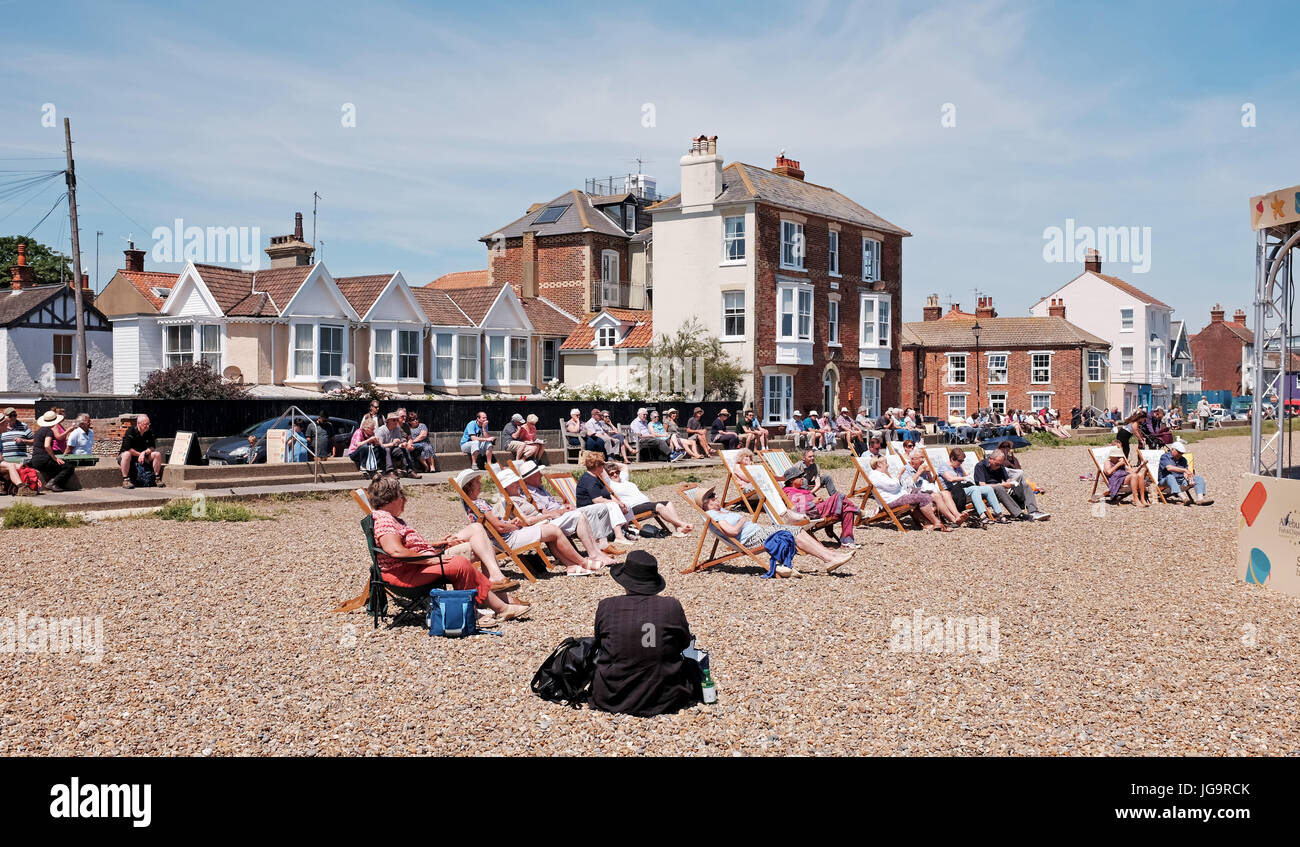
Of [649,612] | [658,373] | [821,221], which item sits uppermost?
[821,221]

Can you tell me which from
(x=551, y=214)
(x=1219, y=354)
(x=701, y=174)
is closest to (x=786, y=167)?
(x=701, y=174)

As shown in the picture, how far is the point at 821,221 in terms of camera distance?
129ft

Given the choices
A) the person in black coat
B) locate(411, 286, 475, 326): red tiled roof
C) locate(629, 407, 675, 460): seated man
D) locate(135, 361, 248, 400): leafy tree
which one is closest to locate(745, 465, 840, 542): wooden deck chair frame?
the person in black coat

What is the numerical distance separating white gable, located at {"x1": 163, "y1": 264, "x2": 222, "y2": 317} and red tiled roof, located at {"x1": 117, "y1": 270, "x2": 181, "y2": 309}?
1635 mm

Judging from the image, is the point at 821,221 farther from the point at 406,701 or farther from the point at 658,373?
the point at 406,701

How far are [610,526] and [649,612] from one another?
539 cm

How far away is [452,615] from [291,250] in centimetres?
3703

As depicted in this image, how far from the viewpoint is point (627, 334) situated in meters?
41.7

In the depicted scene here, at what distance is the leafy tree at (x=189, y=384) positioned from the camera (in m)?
26.5

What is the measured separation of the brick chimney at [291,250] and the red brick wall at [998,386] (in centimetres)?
3240

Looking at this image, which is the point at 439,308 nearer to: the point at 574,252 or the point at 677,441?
the point at 574,252

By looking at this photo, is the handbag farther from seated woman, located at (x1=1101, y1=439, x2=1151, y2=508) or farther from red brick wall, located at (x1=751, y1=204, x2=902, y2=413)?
red brick wall, located at (x1=751, y1=204, x2=902, y2=413)

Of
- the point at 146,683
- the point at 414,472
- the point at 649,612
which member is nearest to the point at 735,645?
the point at 649,612

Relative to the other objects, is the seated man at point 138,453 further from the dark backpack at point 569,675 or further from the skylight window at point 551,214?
the skylight window at point 551,214
